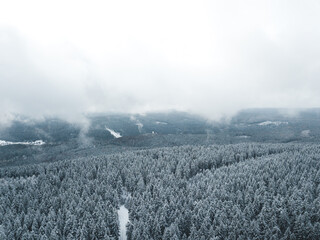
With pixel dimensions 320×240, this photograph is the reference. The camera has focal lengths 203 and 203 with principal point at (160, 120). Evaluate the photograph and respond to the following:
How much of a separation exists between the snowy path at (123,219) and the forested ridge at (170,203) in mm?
3287

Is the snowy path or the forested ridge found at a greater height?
the forested ridge

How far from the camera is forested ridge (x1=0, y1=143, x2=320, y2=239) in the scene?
57344 mm

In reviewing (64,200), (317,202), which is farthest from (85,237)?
(317,202)

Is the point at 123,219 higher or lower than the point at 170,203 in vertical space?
lower

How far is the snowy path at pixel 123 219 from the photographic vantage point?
70344 mm

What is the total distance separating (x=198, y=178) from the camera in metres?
105

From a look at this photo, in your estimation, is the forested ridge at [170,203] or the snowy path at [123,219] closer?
the forested ridge at [170,203]

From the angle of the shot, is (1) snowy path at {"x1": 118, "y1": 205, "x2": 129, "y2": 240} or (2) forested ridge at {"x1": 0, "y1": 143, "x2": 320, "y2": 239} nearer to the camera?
(2) forested ridge at {"x1": 0, "y1": 143, "x2": 320, "y2": 239}

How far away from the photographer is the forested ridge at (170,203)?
5734 cm

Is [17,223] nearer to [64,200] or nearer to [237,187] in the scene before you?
[64,200]

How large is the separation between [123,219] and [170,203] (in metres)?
20.0

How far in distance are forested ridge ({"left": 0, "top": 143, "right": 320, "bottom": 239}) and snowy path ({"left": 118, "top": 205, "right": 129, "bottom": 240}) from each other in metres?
3.29

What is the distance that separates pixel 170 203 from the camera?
7344 cm

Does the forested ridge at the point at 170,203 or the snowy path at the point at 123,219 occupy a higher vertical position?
the forested ridge at the point at 170,203
